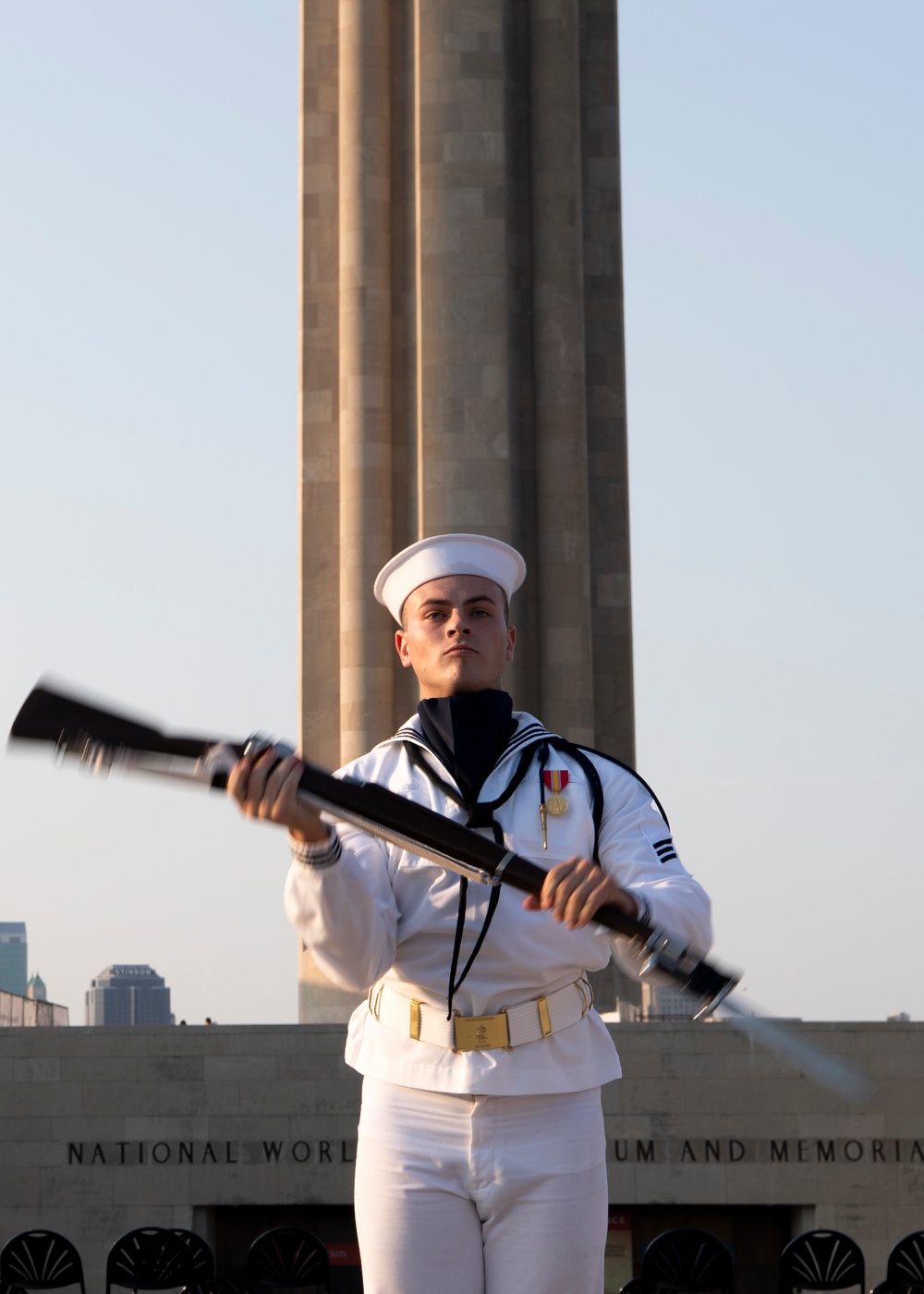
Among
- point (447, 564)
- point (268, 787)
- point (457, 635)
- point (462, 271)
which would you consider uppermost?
point (462, 271)

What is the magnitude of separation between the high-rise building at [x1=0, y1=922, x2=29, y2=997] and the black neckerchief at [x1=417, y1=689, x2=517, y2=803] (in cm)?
13774

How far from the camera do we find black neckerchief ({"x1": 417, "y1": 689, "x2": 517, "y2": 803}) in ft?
13.4

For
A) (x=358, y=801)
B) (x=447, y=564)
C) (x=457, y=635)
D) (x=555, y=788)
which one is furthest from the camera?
(x=447, y=564)

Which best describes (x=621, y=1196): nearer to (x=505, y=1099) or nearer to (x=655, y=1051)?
(x=655, y=1051)

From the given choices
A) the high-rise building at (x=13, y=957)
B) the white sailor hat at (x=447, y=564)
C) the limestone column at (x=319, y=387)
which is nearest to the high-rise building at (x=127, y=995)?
Answer: the high-rise building at (x=13, y=957)

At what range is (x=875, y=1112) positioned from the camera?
53.7ft

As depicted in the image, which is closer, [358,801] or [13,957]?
[358,801]

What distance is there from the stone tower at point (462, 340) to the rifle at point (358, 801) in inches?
667

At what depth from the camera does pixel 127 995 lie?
118 m

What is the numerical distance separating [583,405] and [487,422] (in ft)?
5.35

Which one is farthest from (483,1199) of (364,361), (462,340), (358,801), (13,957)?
(13,957)

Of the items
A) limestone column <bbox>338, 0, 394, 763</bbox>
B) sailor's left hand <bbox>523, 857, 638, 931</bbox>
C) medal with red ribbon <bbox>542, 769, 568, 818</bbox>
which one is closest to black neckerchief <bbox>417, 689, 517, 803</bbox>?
medal with red ribbon <bbox>542, 769, 568, 818</bbox>

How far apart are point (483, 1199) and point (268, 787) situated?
0.99m

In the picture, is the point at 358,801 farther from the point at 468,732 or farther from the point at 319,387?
the point at 319,387
